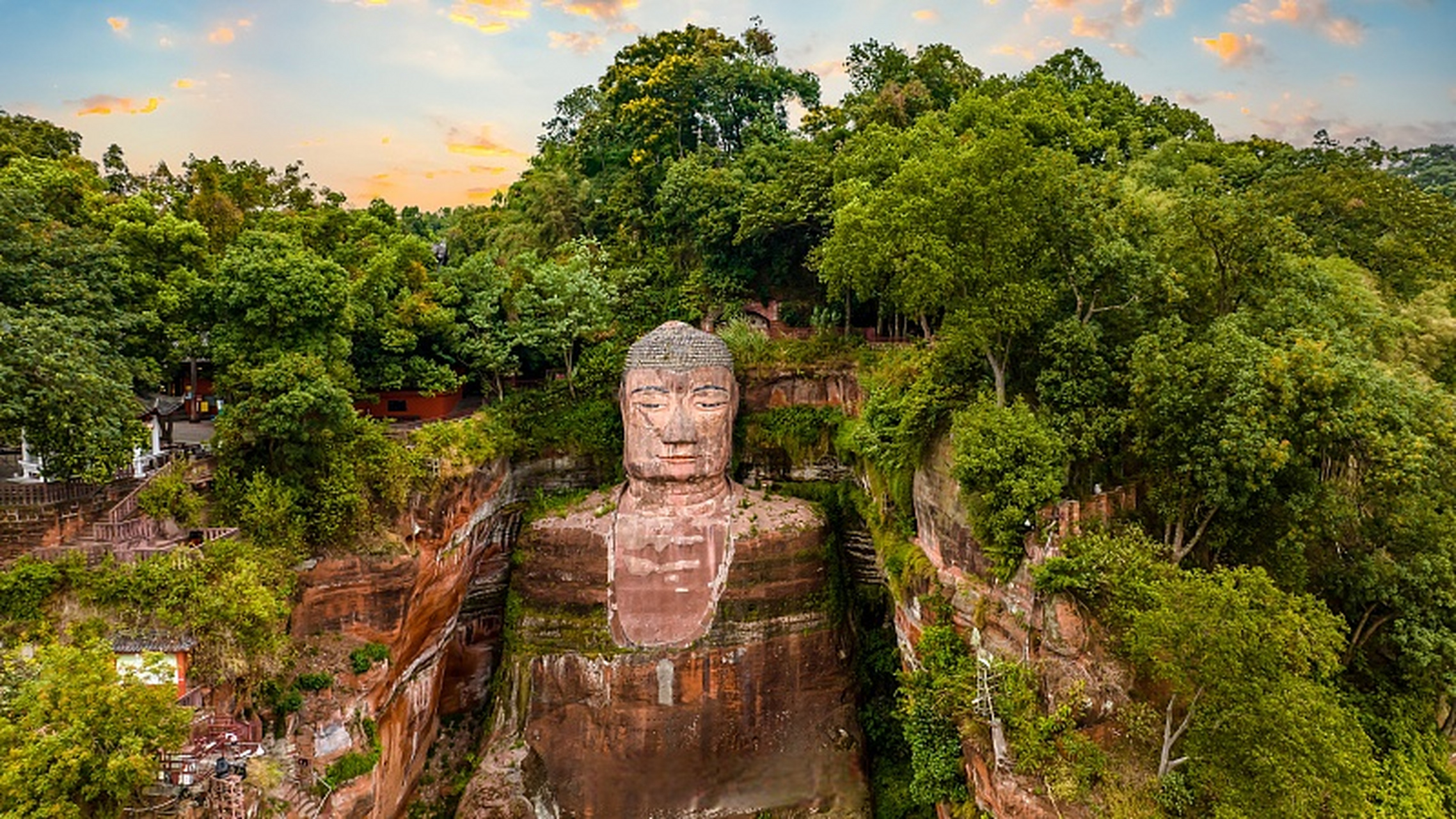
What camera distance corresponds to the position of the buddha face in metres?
25.5

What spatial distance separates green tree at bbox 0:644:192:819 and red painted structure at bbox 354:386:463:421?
13.3m

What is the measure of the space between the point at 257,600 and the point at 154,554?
2.67 meters

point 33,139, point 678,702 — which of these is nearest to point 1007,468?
point 678,702

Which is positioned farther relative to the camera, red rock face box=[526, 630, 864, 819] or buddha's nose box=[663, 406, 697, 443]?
buddha's nose box=[663, 406, 697, 443]

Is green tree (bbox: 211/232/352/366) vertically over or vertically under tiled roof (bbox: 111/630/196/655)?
over

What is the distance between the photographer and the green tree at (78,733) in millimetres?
12852

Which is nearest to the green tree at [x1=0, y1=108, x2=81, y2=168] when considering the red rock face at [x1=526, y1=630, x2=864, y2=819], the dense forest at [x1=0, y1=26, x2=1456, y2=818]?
the dense forest at [x1=0, y1=26, x2=1456, y2=818]

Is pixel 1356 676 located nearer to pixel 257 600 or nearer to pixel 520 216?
pixel 257 600

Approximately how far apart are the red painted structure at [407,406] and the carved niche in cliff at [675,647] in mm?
5268

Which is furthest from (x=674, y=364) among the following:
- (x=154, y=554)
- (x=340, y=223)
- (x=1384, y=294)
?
(x=1384, y=294)

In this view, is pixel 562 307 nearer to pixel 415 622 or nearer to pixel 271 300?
pixel 271 300

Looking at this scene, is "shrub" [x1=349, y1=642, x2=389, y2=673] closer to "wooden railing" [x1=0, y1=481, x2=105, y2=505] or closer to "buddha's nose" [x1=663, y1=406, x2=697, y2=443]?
"wooden railing" [x1=0, y1=481, x2=105, y2=505]

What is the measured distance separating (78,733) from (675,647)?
14.3 m

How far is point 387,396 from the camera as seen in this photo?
27.5 metres
